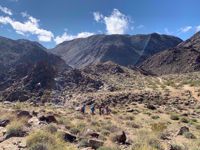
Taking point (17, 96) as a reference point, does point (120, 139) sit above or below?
below

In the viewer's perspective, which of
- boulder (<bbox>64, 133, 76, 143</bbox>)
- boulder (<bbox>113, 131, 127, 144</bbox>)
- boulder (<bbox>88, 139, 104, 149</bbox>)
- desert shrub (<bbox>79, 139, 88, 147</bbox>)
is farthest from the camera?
boulder (<bbox>113, 131, 127, 144</bbox>)

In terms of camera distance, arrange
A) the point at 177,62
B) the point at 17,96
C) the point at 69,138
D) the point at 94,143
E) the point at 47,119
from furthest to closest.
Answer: the point at 177,62 < the point at 17,96 < the point at 47,119 < the point at 69,138 < the point at 94,143

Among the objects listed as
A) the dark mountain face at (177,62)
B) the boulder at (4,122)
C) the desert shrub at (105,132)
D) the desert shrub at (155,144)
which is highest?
the dark mountain face at (177,62)

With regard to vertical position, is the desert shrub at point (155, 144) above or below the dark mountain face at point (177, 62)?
below

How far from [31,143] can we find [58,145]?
97 cm

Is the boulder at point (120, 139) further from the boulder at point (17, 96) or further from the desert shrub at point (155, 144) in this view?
the boulder at point (17, 96)

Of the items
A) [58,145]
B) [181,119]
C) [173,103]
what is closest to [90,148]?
[58,145]

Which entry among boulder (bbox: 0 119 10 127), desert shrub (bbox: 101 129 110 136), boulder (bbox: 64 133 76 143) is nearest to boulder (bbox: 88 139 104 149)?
boulder (bbox: 64 133 76 143)

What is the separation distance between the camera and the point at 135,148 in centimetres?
1112

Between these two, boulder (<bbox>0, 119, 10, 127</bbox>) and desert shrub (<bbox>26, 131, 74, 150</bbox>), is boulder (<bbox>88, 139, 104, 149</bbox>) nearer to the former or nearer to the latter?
desert shrub (<bbox>26, 131, 74, 150</bbox>)

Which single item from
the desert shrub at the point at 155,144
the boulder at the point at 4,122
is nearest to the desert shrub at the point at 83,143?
the desert shrub at the point at 155,144

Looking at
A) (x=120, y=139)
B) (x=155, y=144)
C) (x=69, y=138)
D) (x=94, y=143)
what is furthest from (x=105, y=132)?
(x=155, y=144)

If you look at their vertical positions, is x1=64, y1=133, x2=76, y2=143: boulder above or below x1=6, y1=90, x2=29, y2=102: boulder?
below

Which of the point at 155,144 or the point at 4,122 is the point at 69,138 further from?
the point at 4,122
